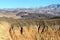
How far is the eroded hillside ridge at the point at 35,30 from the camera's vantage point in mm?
33281

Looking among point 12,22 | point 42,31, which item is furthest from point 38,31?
point 12,22

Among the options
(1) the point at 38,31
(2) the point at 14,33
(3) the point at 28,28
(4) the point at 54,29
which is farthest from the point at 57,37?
(2) the point at 14,33

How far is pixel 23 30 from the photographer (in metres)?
33.6

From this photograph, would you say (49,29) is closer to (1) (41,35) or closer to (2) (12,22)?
(1) (41,35)

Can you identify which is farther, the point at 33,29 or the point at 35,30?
the point at 35,30

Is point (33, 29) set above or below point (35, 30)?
above

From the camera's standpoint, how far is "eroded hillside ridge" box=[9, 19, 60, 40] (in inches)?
1310

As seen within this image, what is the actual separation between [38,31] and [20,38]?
4248 mm

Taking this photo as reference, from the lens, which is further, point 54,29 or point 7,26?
point 54,29

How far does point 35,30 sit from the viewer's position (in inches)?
1373

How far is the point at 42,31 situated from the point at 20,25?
190 inches

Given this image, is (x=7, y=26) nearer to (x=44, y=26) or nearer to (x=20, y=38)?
(x=20, y=38)

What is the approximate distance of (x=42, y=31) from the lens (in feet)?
115

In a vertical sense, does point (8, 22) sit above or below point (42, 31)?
above
